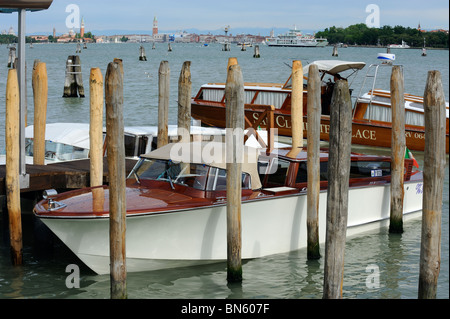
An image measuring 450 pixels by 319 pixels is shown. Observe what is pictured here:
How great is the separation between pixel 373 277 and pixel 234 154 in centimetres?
329

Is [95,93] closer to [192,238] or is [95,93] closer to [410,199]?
[192,238]

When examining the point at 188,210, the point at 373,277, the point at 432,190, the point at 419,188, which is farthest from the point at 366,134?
the point at 432,190

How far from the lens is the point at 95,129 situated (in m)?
12.8

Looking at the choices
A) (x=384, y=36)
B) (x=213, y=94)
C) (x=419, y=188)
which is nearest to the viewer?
(x=419, y=188)

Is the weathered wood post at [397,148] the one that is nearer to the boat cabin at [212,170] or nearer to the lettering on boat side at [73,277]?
the boat cabin at [212,170]

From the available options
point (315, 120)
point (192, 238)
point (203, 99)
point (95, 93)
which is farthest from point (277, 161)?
point (203, 99)

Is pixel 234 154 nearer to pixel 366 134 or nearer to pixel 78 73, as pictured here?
pixel 366 134

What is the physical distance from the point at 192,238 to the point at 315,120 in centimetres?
268

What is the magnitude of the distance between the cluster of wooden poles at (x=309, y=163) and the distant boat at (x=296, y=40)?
537ft

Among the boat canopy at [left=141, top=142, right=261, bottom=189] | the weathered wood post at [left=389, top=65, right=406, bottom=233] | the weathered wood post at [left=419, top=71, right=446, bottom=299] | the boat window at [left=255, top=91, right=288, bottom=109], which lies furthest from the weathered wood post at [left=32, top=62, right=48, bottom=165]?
the boat window at [left=255, top=91, right=288, bottom=109]

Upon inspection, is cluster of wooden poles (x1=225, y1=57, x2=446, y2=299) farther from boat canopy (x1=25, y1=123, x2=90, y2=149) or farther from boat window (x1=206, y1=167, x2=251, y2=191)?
boat canopy (x1=25, y1=123, x2=90, y2=149)

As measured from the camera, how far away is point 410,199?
15266 millimetres

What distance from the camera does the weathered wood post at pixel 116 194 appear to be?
9727mm

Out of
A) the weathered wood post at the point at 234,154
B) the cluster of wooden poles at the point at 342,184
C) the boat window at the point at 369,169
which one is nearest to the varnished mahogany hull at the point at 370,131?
the boat window at the point at 369,169
